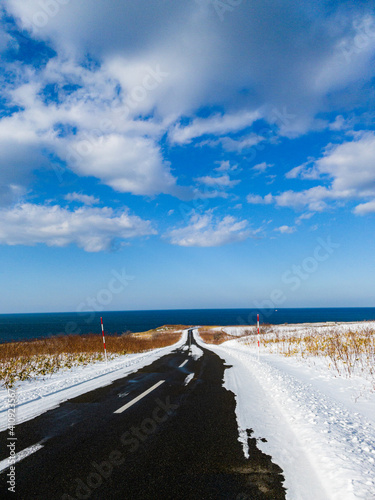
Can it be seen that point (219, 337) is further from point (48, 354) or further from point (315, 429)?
point (315, 429)

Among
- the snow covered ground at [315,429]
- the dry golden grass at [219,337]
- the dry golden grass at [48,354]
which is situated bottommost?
the dry golden grass at [219,337]

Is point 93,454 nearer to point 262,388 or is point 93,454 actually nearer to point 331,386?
point 262,388

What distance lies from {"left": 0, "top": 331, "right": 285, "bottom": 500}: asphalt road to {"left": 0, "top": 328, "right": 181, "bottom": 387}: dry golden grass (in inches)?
188

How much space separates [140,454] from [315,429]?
2.76 meters

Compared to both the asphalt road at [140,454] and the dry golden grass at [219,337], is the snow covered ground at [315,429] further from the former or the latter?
the dry golden grass at [219,337]

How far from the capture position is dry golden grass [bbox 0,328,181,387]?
9.50 meters

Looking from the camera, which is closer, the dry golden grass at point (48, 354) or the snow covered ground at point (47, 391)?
the snow covered ground at point (47, 391)

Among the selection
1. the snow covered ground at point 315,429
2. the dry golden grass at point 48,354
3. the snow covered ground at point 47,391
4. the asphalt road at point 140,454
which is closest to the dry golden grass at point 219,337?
the dry golden grass at point 48,354

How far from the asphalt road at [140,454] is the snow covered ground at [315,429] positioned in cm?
29

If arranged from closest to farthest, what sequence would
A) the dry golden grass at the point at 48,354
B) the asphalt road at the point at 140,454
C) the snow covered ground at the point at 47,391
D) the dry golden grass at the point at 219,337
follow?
the asphalt road at the point at 140,454
the snow covered ground at the point at 47,391
the dry golden grass at the point at 48,354
the dry golden grass at the point at 219,337

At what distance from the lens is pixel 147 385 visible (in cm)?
752

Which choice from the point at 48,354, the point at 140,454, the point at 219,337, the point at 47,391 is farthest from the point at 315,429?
the point at 219,337

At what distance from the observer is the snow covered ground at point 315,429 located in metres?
2.90

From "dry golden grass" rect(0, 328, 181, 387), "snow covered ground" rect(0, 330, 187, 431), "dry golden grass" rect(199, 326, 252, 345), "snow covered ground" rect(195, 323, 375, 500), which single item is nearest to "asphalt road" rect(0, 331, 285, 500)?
"snow covered ground" rect(195, 323, 375, 500)
